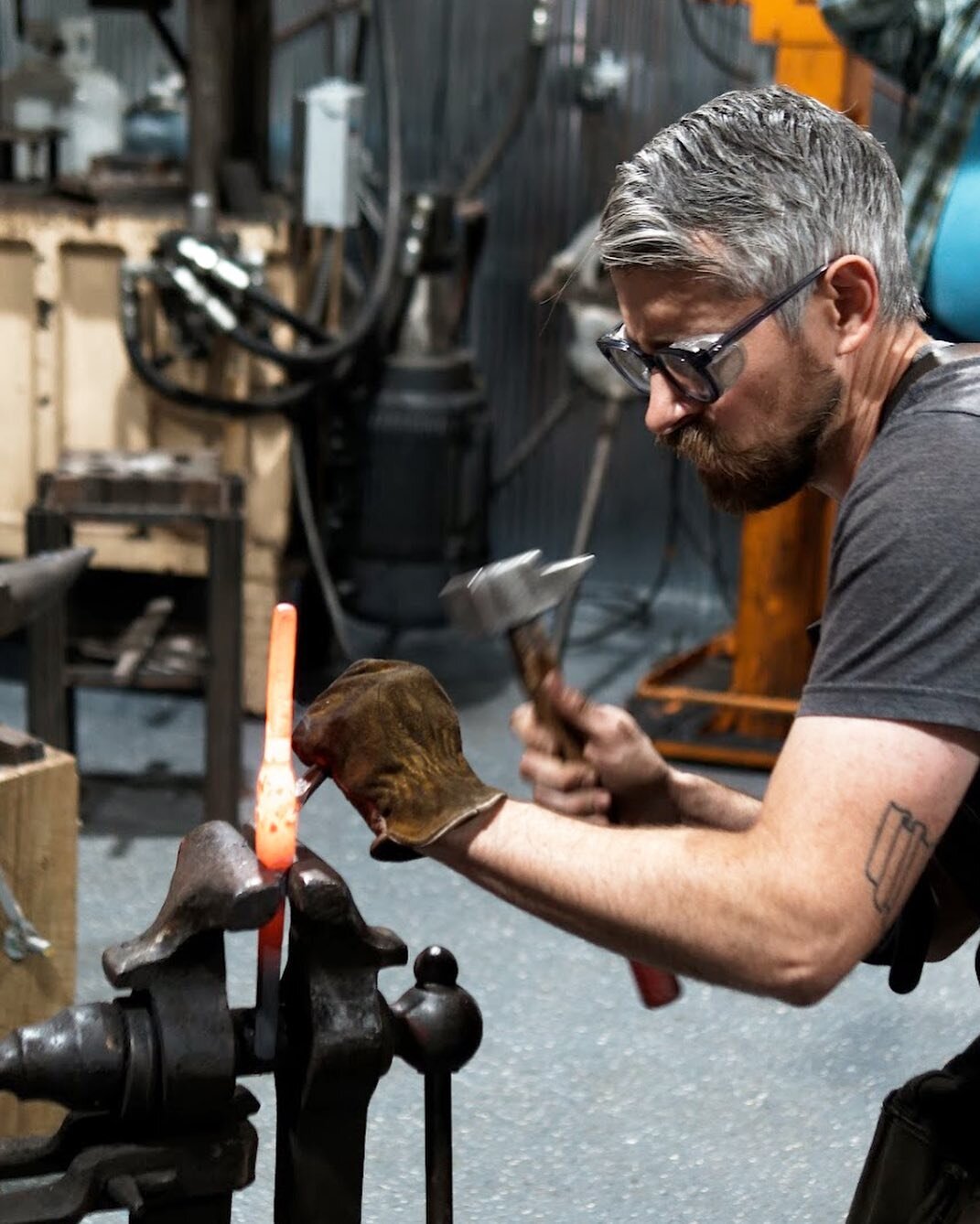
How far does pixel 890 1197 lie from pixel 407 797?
63 centimetres

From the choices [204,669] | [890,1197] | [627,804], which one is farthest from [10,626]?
[890,1197]

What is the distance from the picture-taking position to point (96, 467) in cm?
345

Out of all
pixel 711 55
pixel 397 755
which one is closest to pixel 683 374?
pixel 397 755

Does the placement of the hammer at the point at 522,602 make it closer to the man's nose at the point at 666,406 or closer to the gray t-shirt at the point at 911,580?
the man's nose at the point at 666,406

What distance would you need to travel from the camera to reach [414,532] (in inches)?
165

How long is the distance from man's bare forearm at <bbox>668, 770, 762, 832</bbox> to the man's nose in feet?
1.13

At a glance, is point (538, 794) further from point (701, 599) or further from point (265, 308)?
point (701, 599)

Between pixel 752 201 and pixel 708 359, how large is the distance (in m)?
0.12

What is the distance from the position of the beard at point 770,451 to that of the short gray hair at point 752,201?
6 cm

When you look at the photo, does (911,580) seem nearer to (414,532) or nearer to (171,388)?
(171,388)

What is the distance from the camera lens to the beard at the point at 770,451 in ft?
4.56

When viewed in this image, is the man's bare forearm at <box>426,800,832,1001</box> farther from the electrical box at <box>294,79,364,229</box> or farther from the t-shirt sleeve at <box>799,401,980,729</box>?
the electrical box at <box>294,79,364,229</box>

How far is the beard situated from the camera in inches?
54.7

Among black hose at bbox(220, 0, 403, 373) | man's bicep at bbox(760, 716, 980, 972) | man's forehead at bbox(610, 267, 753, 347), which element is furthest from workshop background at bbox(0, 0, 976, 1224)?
man's bicep at bbox(760, 716, 980, 972)
